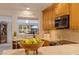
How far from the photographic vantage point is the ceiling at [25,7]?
1488mm

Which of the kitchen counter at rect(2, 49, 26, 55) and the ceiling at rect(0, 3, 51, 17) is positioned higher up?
the ceiling at rect(0, 3, 51, 17)

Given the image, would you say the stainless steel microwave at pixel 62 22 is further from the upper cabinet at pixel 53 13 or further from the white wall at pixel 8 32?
the white wall at pixel 8 32

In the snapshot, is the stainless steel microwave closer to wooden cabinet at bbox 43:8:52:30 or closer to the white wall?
wooden cabinet at bbox 43:8:52:30

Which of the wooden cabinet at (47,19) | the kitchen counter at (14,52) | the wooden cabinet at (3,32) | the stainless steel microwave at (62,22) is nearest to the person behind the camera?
the kitchen counter at (14,52)

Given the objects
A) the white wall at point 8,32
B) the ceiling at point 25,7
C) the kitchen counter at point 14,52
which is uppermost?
the ceiling at point 25,7

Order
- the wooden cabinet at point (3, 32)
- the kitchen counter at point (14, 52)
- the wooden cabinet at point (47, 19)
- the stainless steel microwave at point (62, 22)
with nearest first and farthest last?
the kitchen counter at point (14, 52) < the wooden cabinet at point (3, 32) < the wooden cabinet at point (47, 19) < the stainless steel microwave at point (62, 22)

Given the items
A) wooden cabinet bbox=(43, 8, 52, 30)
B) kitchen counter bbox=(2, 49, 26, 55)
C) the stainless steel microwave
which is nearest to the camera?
kitchen counter bbox=(2, 49, 26, 55)

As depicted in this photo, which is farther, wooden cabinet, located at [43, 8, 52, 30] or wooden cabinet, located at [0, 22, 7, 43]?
wooden cabinet, located at [43, 8, 52, 30]

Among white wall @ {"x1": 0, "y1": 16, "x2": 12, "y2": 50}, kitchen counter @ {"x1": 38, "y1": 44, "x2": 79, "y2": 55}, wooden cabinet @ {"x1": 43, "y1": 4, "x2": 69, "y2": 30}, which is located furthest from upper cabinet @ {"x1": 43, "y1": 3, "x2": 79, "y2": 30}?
white wall @ {"x1": 0, "y1": 16, "x2": 12, "y2": 50}

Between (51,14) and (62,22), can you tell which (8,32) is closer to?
(51,14)

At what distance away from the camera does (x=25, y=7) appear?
1.52 m

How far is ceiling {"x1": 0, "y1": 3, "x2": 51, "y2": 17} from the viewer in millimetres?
1488

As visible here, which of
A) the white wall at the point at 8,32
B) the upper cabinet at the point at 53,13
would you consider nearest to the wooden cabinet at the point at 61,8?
the upper cabinet at the point at 53,13
